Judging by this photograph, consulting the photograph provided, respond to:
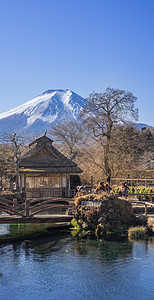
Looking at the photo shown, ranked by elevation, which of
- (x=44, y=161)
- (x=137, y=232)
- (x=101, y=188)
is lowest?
(x=137, y=232)

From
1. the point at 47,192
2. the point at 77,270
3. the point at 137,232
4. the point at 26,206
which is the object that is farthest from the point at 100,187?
the point at 47,192

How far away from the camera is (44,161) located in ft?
122

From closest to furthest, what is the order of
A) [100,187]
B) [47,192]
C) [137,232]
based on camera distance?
[137,232]
[100,187]
[47,192]

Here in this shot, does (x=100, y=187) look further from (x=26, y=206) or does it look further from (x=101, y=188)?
(x=26, y=206)

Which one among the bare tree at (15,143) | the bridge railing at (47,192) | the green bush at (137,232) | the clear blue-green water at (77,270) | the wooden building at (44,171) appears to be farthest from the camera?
the wooden building at (44,171)

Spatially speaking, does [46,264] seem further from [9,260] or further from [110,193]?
[110,193]

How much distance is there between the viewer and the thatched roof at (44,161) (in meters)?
36.5

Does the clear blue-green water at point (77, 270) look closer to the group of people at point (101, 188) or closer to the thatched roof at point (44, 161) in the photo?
the group of people at point (101, 188)

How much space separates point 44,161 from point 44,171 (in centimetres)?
150

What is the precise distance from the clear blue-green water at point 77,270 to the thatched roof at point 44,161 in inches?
706

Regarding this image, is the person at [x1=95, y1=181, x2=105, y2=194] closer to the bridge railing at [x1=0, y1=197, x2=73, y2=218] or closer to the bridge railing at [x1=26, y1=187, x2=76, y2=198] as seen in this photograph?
the bridge railing at [x1=0, y1=197, x2=73, y2=218]

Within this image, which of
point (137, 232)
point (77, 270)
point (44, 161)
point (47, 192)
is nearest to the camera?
point (77, 270)

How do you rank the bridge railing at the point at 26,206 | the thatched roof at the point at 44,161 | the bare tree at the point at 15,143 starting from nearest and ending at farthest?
1. the bridge railing at the point at 26,206
2. the bare tree at the point at 15,143
3. the thatched roof at the point at 44,161

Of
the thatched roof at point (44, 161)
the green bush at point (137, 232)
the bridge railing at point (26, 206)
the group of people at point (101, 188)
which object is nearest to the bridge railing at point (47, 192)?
the thatched roof at point (44, 161)
